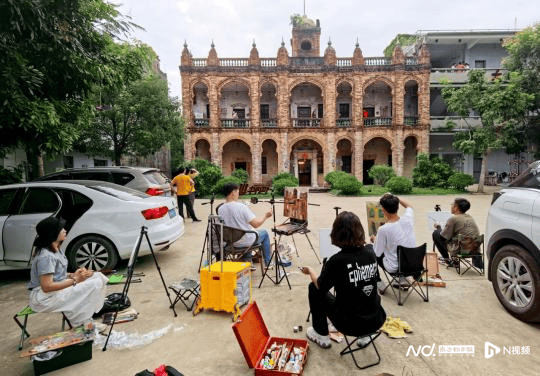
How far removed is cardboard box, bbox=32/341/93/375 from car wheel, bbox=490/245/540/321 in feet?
15.6

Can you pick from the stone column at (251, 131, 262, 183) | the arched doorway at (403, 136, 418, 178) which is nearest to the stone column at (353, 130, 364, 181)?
the arched doorway at (403, 136, 418, 178)

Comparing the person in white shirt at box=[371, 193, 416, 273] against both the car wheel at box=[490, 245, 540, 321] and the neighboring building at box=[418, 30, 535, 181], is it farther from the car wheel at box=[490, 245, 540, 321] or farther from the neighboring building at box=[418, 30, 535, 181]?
the neighboring building at box=[418, 30, 535, 181]

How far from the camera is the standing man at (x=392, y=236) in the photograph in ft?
13.4

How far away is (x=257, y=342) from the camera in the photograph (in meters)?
2.99

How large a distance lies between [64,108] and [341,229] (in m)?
6.40

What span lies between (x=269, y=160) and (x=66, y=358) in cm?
2464

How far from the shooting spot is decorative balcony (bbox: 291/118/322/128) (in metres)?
25.3

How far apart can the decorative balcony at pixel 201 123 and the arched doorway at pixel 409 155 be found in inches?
694

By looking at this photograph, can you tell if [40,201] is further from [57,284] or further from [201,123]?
[201,123]

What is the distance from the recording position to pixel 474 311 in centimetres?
386

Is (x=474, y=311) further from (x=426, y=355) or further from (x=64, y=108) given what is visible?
(x=64, y=108)

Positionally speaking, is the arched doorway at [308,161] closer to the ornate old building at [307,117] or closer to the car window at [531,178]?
the ornate old building at [307,117]

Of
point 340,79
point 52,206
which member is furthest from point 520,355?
point 340,79

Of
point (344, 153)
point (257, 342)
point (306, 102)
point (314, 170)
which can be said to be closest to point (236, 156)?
point (314, 170)
